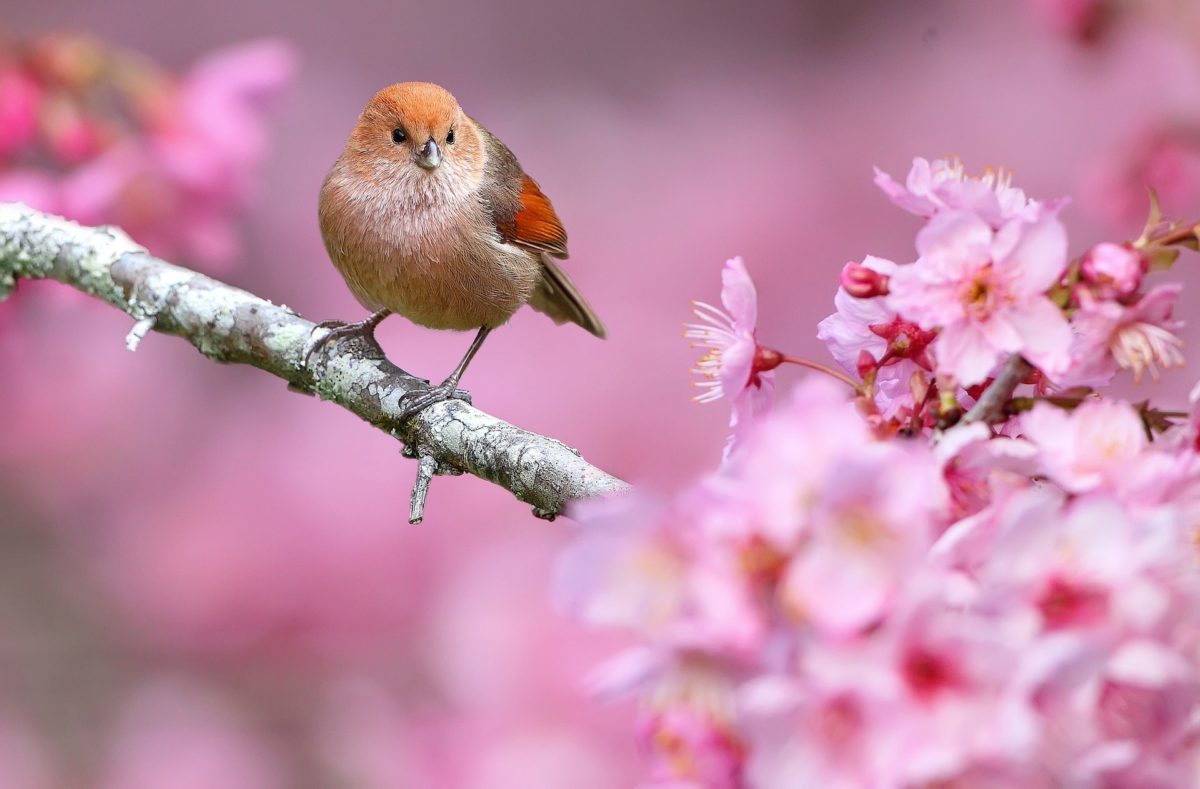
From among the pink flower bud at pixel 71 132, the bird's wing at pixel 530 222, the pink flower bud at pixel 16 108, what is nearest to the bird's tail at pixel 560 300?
the bird's wing at pixel 530 222

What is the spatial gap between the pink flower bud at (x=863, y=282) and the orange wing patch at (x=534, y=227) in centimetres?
120

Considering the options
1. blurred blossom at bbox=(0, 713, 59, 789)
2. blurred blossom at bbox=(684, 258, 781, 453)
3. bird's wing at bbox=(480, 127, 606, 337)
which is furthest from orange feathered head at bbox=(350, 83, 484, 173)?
blurred blossom at bbox=(0, 713, 59, 789)

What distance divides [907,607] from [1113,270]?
0.37 m

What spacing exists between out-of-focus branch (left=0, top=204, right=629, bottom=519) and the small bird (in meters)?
0.20

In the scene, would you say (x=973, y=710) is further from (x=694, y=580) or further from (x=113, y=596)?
(x=113, y=596)

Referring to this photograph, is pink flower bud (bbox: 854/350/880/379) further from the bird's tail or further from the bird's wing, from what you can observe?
the bird's tail

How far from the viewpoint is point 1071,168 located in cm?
427

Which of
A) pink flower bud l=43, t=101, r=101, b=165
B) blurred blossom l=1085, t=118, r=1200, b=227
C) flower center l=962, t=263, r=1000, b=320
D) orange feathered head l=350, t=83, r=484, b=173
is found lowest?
flower center l=962, t=263, r=1000, b=320

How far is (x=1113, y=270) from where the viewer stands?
103cm

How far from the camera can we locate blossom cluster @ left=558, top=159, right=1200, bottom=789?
84 cm

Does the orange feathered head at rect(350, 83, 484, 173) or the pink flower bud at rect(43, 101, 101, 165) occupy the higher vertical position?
the orange feathered head at rect(350, 83, 484, 173)

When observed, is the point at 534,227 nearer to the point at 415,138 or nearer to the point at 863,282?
the point at 415,138

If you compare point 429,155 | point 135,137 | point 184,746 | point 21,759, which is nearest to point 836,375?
point 429,155

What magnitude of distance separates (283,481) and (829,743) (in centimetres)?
276
